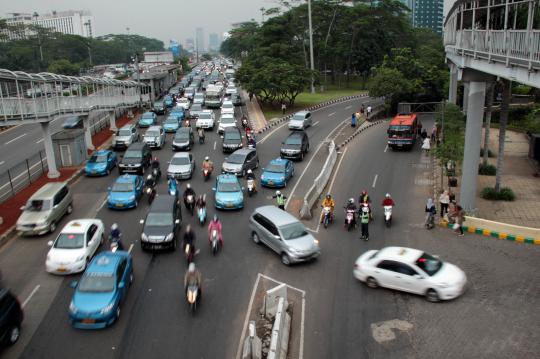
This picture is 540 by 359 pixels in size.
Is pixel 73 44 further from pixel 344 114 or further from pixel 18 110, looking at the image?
pixel 18 110

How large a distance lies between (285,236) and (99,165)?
16099 mm

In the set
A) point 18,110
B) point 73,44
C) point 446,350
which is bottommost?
point 446,350

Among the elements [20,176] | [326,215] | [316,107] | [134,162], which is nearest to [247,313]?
[326,215]

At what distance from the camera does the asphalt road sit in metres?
12.7

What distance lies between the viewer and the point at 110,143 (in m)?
38.5

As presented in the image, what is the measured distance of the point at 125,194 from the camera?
2322cm

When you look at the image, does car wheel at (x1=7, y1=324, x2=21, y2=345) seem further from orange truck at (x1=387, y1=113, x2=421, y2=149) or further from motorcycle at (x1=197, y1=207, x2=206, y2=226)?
orange truck at (x1=387, y1=113, x2=421, y2=149)

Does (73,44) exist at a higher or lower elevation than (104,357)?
higher

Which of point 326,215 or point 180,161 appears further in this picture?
point 180,161

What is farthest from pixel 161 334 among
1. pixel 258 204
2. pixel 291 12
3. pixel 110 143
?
pixel 291 12

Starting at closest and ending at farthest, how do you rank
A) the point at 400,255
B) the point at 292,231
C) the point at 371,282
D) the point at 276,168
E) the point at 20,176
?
1. the point at 400,255
2. the point at 371,282
3. the point at 292,231
4. the point at 276,168
5. the point at 20,176

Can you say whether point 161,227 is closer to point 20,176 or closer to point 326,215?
point 326,215

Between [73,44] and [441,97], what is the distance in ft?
332

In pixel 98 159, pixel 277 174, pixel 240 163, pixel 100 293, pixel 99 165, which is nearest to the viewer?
pixel 100 293
